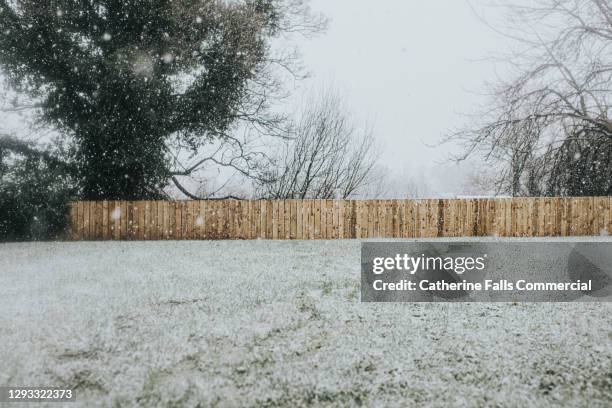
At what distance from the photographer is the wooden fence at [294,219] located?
38.2 ft

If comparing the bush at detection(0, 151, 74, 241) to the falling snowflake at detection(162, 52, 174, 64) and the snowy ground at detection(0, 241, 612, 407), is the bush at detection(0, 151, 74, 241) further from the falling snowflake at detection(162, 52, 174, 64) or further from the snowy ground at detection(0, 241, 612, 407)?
the snowy ground at detection(0, 241, 612, 407)

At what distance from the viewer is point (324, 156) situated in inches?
601

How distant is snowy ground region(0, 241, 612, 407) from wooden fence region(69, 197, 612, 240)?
662 centimetres

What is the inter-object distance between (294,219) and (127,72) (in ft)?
18.0

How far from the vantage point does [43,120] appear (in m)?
11.7

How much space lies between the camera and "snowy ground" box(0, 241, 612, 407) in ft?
7.75

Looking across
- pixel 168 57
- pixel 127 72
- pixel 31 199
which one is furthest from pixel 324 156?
pixel 31 199

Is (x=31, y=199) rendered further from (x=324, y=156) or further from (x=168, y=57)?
(x=324, y=156)

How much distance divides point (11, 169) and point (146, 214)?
3.14 m

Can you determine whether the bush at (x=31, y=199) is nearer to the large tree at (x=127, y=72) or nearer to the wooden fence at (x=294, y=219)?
the wooden fence at (x=294, y=219)

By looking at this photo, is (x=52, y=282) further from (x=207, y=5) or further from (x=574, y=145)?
(x=574, y=145)

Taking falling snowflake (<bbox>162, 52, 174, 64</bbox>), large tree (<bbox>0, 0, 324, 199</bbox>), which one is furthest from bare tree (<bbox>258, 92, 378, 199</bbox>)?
falling snowflake (<bbox>162, 52, 174, 64</bbox>)

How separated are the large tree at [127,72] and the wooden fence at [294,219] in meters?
0.87

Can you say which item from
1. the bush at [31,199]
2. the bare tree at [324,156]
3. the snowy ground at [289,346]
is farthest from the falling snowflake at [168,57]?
the snowy ground at [289,346]
